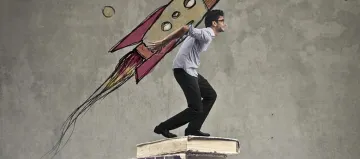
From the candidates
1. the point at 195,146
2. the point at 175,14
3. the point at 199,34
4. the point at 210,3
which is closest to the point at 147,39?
the point at 175,14

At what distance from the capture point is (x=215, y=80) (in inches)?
81.2

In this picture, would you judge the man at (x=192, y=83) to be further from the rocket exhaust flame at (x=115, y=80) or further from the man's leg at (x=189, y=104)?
the rocket exhaust flame at (x=115, y=80)

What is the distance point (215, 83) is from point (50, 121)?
2.19 ft

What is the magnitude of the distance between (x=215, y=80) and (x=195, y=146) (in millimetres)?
887

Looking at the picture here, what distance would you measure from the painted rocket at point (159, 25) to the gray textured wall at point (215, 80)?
0.11ft

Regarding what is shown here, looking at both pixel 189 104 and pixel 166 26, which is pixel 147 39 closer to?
pixel 166 26

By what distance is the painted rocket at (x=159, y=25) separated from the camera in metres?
2.07

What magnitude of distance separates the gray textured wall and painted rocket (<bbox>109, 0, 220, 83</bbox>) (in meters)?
0.03

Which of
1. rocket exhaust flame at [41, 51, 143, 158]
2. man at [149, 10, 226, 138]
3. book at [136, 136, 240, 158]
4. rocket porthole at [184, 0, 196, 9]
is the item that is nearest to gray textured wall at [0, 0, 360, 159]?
rocket exhaust flame at [41, 51, 143, 158]

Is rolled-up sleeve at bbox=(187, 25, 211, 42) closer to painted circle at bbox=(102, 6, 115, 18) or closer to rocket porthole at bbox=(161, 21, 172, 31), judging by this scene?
rocket porthole at bbox=(161, 21, 172, 31)

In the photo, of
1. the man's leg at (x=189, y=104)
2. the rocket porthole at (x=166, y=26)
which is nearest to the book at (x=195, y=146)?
the man's leg at (x=189, y=104)

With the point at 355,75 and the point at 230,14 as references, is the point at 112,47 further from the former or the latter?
the point at 355,75

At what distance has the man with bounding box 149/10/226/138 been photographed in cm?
136

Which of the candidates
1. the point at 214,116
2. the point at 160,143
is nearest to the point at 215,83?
the point at 214,116
